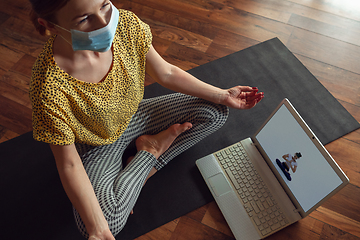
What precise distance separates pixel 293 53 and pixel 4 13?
2056 millimetres

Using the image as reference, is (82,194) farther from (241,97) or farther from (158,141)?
(241,97)

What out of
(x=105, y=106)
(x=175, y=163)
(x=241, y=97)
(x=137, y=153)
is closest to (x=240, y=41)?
(x=241, y=97)

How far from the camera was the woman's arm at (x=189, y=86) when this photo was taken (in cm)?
108

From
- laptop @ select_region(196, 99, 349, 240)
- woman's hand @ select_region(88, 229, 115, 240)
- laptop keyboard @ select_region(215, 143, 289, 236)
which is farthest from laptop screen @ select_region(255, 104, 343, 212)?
woman's hand @ select_region(88, 229, 115, 240)

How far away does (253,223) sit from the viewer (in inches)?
44.8

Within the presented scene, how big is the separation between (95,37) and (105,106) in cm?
24

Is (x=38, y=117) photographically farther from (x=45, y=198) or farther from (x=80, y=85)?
(x=45, y=198)

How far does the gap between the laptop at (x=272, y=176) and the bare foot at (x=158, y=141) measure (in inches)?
8.2

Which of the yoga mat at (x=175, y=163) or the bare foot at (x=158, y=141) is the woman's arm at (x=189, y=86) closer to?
the bare foot at (x=158, y=141)

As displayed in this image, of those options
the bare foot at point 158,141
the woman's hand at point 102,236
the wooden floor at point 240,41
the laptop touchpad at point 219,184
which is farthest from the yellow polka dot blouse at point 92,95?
the wooden floor at point 240,41

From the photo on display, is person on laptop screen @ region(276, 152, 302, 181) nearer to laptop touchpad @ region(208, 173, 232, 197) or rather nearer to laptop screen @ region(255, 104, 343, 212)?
laptop screen @ region(255, 104, 343, 212)

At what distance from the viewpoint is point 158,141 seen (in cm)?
121

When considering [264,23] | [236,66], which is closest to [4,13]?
[236,66]

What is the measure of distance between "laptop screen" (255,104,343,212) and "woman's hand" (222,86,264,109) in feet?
0.46
